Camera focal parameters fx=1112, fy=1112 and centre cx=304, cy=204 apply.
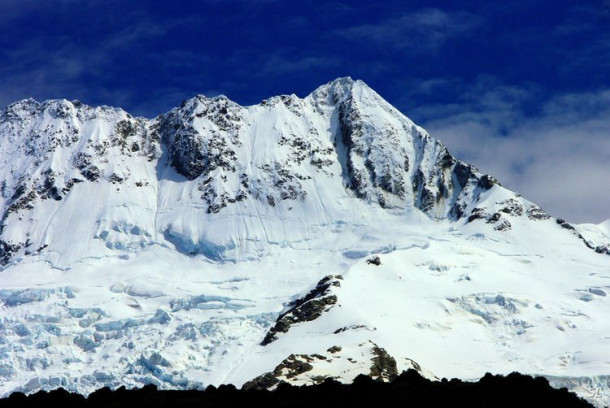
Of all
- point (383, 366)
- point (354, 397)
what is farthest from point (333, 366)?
point (354, 397)

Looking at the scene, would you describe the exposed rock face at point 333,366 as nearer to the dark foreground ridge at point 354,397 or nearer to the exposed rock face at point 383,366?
the exposed rock face at point 383,366

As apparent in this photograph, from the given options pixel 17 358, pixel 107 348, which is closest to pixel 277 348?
pixel 107 348

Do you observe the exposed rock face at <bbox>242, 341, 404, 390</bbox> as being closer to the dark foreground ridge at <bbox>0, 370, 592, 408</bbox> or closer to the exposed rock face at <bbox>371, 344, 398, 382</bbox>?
the exposed rock face at <bbox>371, 344, 398, 382</bbox>

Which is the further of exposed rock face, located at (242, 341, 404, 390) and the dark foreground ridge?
exposed rock face, located at (242, 341, 404, 390)

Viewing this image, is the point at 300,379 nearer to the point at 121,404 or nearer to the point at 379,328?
the point at 379,328

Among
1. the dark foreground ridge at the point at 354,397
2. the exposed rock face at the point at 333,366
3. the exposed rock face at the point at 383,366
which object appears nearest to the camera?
the dark foreground ridge at the point at 354,397

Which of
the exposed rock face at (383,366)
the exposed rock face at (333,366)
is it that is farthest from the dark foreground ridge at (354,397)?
the exposed rock face at (383,366)

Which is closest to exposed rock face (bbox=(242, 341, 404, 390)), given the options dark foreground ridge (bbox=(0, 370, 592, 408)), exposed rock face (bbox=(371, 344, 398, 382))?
exposed rock face (bbox=(371, 344, 398, 382))

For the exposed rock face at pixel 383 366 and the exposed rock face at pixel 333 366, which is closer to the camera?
the exposed rock face at pixel 383 366
